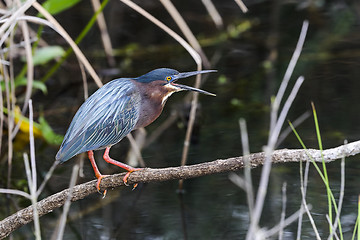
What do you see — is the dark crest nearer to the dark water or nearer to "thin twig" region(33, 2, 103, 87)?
"thin twig" region(33, 2, 103, 87)

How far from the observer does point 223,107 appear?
6.28 meters

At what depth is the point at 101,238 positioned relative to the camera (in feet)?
14.2

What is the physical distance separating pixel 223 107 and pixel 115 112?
3435 millimetres

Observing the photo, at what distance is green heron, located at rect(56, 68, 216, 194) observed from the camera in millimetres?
2805

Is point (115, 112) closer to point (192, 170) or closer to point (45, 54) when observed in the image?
point (192, 170)

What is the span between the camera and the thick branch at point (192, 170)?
2.41 metres

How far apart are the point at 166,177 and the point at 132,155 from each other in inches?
109

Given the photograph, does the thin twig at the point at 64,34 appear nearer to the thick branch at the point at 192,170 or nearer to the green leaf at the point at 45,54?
the thick branch at the point at 192,170

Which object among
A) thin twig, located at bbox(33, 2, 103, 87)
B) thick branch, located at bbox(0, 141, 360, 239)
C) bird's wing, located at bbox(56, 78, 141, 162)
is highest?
thin twig, located at bbox(33, 2, 103, 87)

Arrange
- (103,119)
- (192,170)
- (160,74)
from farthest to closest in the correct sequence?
(160,74), (103,119), (192,170)

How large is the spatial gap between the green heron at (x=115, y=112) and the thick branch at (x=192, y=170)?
0.06 meters

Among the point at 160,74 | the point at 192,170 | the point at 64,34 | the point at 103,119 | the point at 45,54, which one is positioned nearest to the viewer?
the point at 192,170

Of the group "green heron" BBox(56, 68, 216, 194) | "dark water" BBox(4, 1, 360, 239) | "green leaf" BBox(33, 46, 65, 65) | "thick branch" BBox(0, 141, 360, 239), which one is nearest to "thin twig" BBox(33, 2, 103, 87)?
"green heron" BBox(56, 68, 216, 194)

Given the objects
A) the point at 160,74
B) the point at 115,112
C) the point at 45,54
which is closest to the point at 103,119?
the point at 115,112
